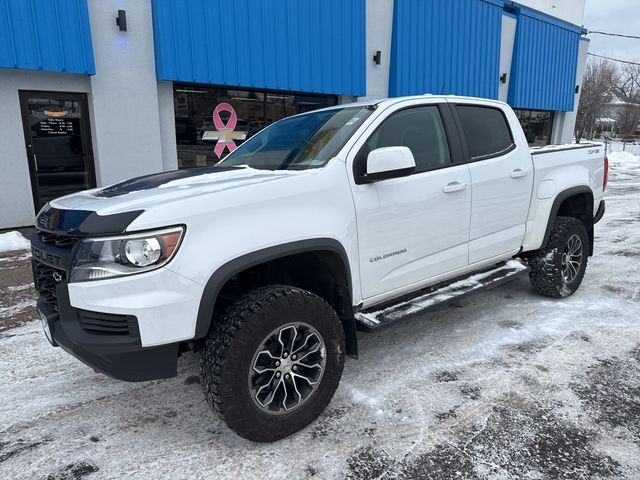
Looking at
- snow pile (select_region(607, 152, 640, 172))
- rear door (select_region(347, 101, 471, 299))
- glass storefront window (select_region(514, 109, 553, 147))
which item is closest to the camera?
rear door (select_region(347, 101, 471, 299))

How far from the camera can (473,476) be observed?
234cm

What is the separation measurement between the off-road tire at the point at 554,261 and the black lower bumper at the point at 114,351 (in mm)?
3687

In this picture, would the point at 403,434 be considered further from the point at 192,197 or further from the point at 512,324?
the point at 512,324

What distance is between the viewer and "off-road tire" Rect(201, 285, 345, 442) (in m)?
2.35

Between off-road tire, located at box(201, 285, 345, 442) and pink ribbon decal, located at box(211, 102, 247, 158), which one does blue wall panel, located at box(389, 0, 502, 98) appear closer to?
pink ribbon decal, located at box(211, 102, 247, 158)

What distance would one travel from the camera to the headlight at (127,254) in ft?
7.14

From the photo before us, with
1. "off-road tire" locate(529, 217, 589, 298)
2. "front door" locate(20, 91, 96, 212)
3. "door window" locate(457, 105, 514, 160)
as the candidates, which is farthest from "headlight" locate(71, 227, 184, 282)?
"front door" locate(20, 91, 96, 212)

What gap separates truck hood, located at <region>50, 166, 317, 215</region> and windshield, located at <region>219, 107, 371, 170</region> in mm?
184

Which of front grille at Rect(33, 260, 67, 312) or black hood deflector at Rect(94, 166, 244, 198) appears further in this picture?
black hood deflector at Rect(94, 166, 244, 198)

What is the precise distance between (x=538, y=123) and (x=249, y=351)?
20.9 metres

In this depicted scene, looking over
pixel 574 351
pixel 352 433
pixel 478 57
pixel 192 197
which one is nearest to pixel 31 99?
pixel 192 197

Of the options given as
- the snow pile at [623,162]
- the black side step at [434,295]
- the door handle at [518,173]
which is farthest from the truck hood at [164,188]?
the snow pile at [623,162]

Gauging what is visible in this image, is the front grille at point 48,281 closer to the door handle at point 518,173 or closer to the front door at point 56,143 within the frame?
the door handle at point 518,173

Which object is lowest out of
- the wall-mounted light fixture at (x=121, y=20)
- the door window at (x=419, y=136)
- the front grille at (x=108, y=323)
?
the front grille at (x=108, y=323)
